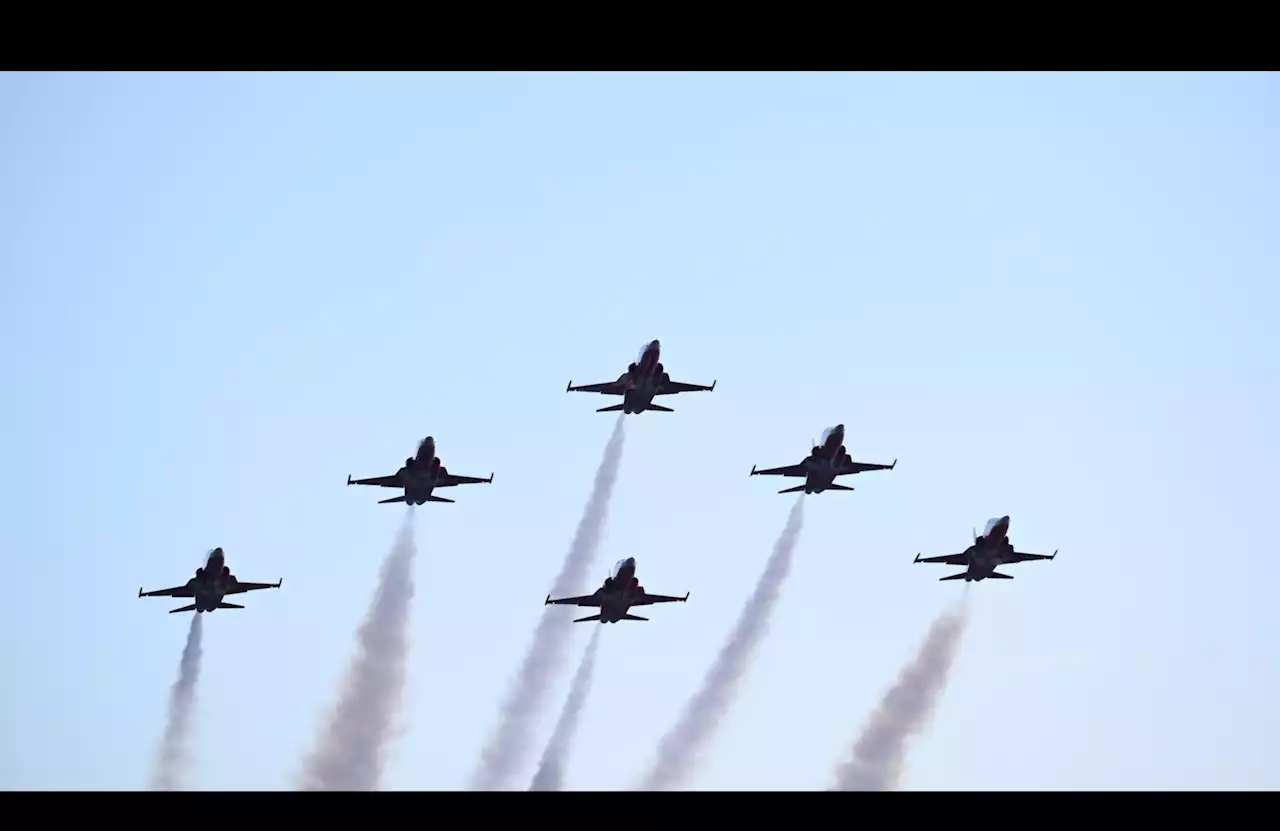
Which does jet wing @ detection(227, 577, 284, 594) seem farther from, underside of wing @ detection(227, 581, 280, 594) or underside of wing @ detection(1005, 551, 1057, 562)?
underside of wing @ detection(1005, 551, 1057, 562)

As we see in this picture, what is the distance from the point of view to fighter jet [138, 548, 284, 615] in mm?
160750

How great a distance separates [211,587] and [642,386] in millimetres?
33820

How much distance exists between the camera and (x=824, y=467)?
15662 cm

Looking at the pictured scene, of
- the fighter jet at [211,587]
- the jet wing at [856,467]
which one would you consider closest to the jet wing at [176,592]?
the fighter jet at [211,587]

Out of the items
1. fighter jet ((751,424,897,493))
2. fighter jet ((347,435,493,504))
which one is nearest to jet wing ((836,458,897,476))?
A: fighter jet ((751,424,897,493))

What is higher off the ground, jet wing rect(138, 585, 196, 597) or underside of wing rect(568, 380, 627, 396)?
underside of wing rect(568, 380, 627, 396)

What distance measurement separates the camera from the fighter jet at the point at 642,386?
155 meters

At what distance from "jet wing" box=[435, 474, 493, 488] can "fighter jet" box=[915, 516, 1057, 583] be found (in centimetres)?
3038

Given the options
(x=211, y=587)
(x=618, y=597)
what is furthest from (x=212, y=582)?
(x=618, y=597)

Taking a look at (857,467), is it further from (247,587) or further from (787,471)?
(247,587)

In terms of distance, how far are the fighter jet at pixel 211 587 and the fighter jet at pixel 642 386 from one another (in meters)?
27.1
